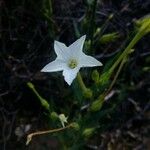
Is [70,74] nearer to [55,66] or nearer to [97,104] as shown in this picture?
[55,66]

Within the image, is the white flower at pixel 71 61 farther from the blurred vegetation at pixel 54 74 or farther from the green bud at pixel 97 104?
the blurred vegetation at pixel 54 74

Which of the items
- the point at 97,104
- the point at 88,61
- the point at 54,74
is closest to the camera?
the point at 88,61

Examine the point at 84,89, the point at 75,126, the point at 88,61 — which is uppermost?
the point at 88,61

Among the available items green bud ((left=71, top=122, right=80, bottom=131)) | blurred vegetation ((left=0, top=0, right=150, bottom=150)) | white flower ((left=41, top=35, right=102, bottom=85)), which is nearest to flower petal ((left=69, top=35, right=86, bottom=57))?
white flower ((left=41, top=35, right=102, bottom=85))

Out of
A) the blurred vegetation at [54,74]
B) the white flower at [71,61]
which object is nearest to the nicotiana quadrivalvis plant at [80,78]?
the white flower at [71,61]

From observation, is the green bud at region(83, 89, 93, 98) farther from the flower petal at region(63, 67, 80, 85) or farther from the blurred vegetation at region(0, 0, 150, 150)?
the blurred vegetation at region(0, 0, 150, 150)

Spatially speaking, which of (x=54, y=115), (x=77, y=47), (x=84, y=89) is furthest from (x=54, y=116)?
(x=77, y=47)

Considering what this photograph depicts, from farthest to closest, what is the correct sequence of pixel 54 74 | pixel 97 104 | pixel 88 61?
pixel 54 74 → pixel 97 104 → pixel 88 61

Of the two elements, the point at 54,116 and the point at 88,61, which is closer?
the point at 88,61
